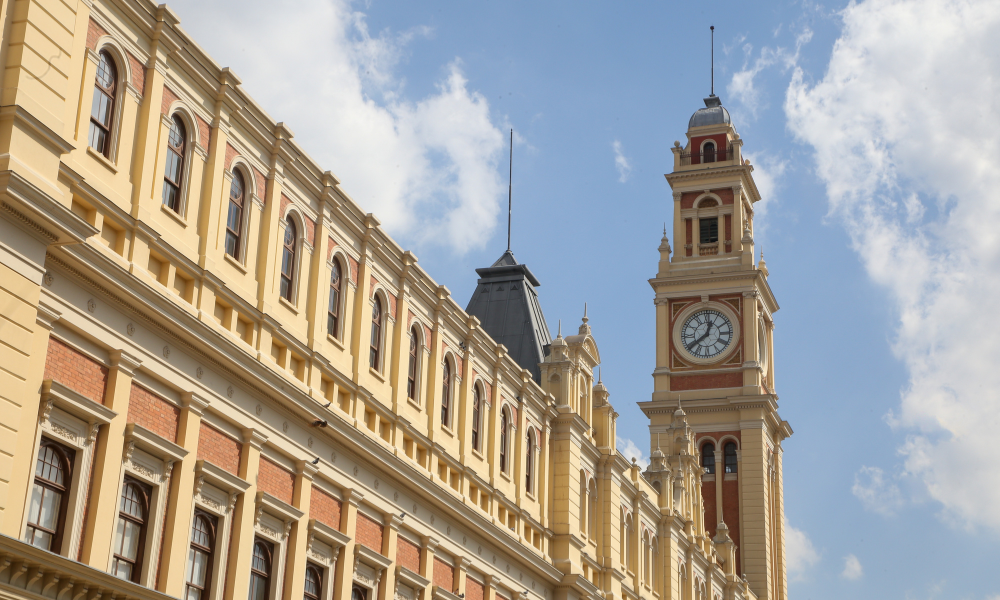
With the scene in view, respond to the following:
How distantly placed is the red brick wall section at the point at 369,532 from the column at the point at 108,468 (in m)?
7.96

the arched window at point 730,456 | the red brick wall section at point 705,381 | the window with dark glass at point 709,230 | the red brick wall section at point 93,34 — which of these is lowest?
the red brick wall section at point 93,34

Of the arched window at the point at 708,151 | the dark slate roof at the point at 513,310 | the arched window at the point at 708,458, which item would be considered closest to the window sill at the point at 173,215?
the dark slate roof at the point at 513,310

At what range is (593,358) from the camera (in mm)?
42188

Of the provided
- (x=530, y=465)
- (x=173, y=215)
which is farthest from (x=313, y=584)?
(x=530, y=465)

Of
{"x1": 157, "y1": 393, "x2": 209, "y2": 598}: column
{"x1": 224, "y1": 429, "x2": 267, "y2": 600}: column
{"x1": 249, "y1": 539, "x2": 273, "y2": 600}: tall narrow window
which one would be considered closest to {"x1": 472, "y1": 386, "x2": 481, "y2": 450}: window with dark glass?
{"x1": 249, "y1": 539, "x2": 273, "y2": 600}: tall narrow window

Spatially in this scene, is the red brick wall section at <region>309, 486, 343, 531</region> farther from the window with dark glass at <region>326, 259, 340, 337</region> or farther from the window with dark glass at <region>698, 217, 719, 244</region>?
the window with dark glass at <region>698, 217, 719, 244</region>

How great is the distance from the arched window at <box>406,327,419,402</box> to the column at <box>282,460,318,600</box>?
17.7 ft

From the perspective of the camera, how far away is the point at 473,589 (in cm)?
3222

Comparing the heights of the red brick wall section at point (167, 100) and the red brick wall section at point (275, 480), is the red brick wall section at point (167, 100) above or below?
above

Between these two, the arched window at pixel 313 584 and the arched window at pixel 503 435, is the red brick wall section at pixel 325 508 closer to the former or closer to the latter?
the arched window at pixel 313 584

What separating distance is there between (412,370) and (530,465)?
25.4ft

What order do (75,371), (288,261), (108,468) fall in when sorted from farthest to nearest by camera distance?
(288,261) < (108,468) < (75,371)

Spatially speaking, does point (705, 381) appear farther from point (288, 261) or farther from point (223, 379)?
point (223, 379)

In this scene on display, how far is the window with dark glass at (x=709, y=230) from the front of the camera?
73.5 metres
